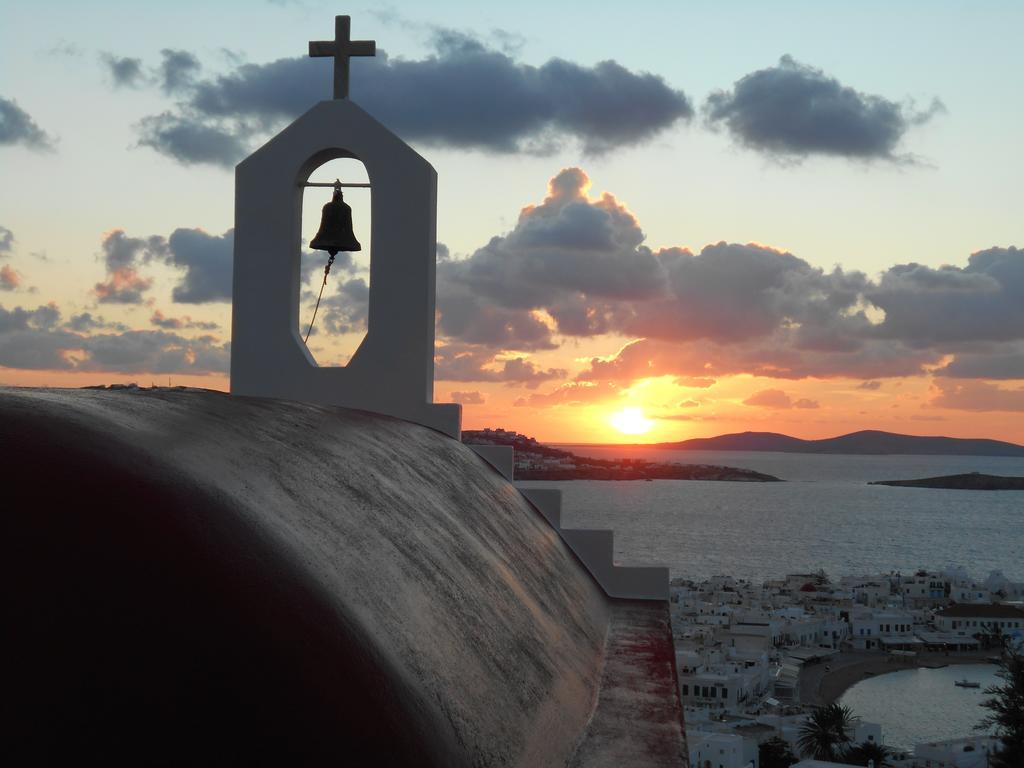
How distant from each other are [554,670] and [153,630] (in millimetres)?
2069

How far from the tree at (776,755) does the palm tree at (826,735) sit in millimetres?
454

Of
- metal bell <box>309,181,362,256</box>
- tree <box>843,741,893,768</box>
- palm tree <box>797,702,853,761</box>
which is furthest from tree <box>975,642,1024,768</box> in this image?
metal bell <box>309,181,362,256</box>

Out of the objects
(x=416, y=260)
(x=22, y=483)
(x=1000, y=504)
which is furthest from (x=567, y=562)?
(x=1000, y=504)

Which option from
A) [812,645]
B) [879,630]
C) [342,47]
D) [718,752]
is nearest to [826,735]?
[718,752]

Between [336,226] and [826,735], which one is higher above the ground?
[336,226]

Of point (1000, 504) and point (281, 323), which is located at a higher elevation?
point (281, 323)

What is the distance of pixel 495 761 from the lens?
2068 millimetres

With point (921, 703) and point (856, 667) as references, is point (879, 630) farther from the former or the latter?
A: point (921, 703)

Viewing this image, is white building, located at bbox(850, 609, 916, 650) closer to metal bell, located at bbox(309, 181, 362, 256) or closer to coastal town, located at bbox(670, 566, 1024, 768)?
coastal town, located at bbox(670, 566, 1024, 768)

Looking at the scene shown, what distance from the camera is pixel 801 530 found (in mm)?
114438

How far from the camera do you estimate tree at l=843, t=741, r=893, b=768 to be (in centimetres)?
3240

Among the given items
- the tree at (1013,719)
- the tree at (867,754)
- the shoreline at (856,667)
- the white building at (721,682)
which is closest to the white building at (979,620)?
the shoreline at (856,667)

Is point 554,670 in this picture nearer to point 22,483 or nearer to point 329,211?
point 22,483

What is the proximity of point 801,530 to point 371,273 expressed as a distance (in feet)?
373
